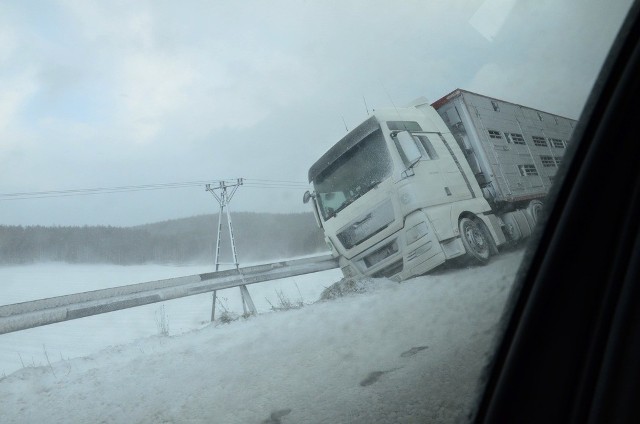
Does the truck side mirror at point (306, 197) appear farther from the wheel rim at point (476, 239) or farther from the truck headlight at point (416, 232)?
the wheel rim at point (476, 239)

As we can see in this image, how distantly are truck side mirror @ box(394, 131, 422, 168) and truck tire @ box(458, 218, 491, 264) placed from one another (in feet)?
1.64

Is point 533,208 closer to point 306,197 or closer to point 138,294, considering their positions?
point 306,197

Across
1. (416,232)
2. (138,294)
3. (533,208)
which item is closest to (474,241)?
(416,232)

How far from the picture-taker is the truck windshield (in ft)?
9.26

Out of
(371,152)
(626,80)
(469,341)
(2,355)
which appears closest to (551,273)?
(626,80)

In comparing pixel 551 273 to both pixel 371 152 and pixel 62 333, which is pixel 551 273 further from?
pixel 62 333

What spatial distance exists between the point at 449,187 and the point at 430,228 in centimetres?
30

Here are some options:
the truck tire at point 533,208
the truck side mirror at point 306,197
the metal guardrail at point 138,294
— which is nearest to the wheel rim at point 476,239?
the truck tire at point 533,208

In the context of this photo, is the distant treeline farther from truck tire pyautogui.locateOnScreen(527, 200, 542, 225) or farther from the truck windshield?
truck tire pyautogui.locateOnScreen(527, 200, 542, 225)

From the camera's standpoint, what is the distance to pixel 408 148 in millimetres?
2695

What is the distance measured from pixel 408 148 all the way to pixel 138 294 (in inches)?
80.6

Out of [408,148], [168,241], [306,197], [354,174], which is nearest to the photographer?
[408,148]

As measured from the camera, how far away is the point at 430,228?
2.61 meters

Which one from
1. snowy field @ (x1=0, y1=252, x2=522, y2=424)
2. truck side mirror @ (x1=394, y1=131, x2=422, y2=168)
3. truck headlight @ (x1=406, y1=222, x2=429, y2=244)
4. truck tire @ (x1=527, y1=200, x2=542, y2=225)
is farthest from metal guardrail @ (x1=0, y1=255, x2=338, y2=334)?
truck tire @ (x1=527, y1=200, x2=542, y2=225)
